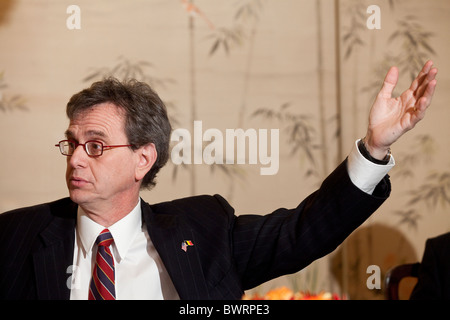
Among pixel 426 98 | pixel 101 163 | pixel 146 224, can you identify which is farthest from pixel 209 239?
pixel 426 98

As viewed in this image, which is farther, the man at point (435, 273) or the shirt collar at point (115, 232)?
the man at point (435, 273)

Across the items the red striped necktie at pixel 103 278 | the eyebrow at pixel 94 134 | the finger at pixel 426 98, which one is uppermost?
the finger at pixel 426 98

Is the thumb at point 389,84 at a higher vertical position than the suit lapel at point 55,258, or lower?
higher

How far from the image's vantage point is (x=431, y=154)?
340cm

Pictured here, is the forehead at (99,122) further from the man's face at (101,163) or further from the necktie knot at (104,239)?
the necktie knot at (104,239)

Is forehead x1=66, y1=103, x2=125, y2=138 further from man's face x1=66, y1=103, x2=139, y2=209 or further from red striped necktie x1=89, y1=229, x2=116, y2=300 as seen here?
red striped necktie x1=89, y1=229, x2=116, y2=300

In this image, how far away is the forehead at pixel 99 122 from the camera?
1.89m

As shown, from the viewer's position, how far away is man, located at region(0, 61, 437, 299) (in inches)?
67.7

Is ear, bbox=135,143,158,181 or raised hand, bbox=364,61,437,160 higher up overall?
raised hand, bbox=364,61,437,160

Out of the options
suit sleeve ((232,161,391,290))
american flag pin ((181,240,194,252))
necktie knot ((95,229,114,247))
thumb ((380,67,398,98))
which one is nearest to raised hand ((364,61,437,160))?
thumb ((380,67,398,98))

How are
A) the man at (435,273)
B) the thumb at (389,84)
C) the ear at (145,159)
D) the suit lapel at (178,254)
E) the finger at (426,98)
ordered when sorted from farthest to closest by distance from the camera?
the man at (435,273) < the ear at (145,159) < the suit lapel at (178,254) < the thumb at (389,84) < the finger at (426,98)

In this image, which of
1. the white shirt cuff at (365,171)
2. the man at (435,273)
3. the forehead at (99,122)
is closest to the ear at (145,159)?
the forehead at (99,122)
